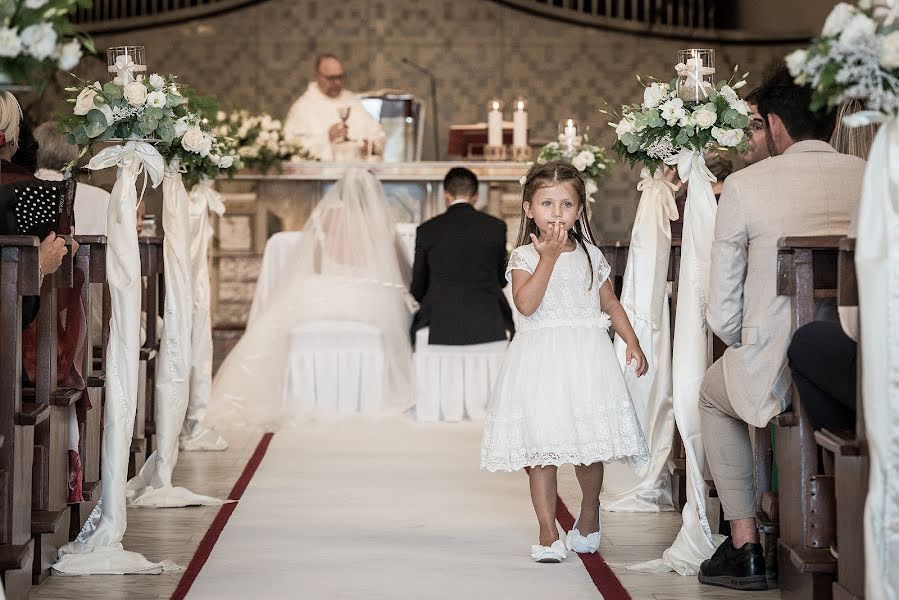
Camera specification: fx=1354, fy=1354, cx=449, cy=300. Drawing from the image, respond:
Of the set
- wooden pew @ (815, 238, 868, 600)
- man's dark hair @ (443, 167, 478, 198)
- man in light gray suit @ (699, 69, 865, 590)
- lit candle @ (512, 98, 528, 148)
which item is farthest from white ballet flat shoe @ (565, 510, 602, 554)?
lit candle @ (512, 98, 528, 148)

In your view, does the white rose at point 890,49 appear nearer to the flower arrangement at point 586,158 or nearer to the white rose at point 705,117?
the white rose at point 705,117

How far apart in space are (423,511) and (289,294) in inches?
132

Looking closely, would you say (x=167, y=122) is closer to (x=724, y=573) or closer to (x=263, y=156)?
(x=724, y=573)

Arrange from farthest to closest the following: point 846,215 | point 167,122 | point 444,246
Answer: point 444,246 → point 167,122 → point 846,215


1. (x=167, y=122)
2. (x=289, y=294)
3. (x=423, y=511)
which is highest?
(x=167, y=122)

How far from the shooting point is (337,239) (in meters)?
8.60

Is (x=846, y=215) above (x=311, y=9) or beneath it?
beneath

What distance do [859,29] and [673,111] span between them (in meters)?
1.80

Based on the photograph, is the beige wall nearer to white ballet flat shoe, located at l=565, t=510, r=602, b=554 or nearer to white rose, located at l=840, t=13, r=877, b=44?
white ballet flat shoe, located at l=565, t=510, r=602, b=554

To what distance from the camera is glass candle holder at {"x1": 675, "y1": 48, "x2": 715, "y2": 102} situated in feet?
15.4

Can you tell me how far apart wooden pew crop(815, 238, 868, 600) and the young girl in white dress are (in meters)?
1.07

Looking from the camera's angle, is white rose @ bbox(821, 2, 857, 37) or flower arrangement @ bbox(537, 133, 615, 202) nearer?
white rose @ bbox(821, 2, 857, 37)

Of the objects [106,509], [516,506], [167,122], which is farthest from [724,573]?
[167,122]

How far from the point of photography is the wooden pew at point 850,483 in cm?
316
